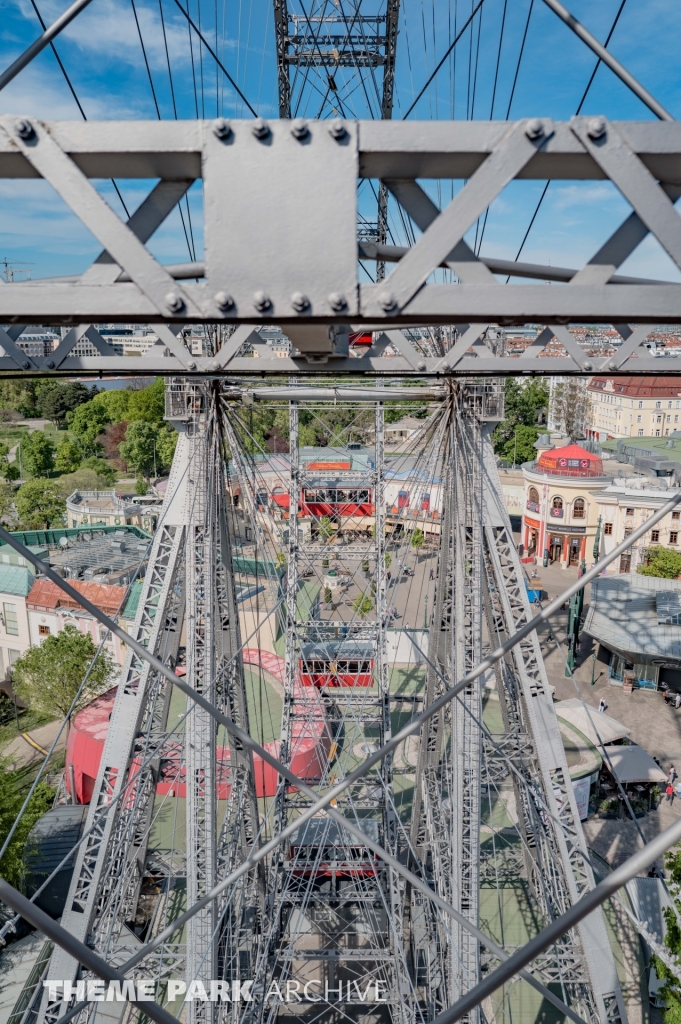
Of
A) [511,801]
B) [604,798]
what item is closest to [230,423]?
[511,801]

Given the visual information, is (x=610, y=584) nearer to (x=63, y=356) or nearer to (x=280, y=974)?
(x=280, y=974)

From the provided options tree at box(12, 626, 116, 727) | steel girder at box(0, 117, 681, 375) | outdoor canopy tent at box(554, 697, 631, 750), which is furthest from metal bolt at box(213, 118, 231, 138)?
tree at box(12, 626, 116, 727)

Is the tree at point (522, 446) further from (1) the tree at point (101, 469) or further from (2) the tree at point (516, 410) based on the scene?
(1) the tree at point (101, 469)

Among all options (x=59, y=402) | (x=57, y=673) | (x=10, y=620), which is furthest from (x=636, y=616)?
(x=59, y=402)

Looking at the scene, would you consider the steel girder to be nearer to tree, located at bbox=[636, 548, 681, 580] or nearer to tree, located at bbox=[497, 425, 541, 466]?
tree, located at bbox=[636, 548, 681, 580]

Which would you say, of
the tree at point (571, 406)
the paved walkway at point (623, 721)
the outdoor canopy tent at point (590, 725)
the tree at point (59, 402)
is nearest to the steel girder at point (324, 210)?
the paved walkway at point (623, 721)

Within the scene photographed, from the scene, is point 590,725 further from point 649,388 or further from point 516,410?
point 516,410
